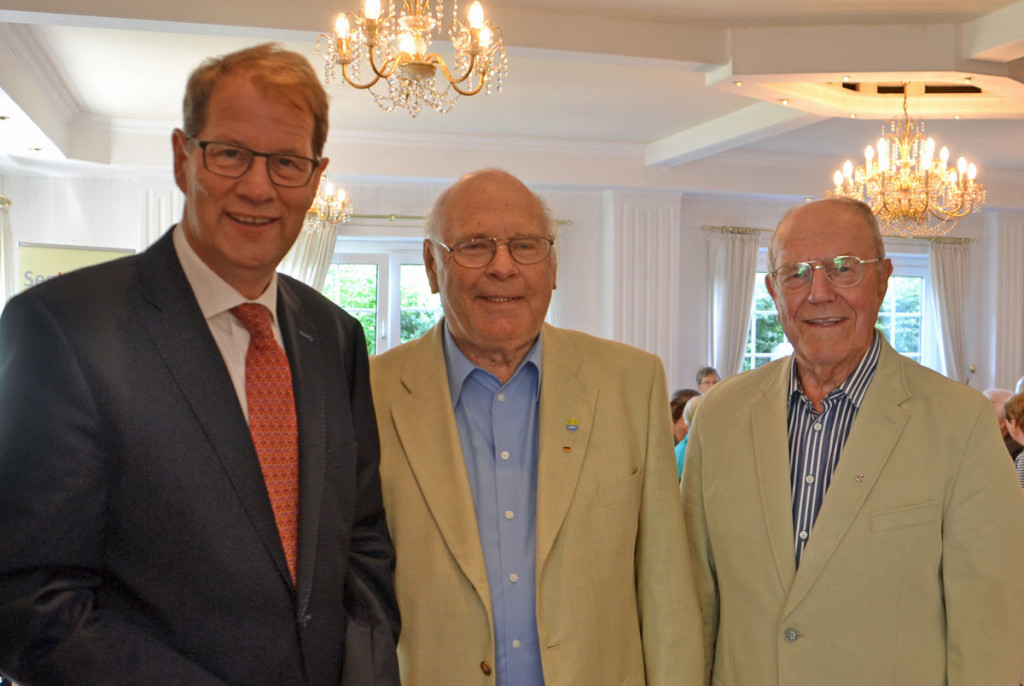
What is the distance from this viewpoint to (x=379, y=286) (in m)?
10.3

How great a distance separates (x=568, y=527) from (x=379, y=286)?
8550 millimetres

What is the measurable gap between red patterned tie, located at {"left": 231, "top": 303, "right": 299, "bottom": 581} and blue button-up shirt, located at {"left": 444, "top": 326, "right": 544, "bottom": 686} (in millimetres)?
499

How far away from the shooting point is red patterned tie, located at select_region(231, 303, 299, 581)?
1.48 meters

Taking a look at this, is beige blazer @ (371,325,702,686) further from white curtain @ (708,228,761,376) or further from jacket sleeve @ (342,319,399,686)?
white curtain @ (708,228,761,376)

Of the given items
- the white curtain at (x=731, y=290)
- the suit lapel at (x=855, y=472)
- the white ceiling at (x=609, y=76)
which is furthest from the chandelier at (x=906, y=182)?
the suit lapel at (x=855, y=472)

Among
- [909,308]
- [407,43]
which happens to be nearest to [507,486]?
[407,43]

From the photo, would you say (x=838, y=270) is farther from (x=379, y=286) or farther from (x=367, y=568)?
(x=379, y=286)

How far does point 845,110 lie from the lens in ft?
23.6

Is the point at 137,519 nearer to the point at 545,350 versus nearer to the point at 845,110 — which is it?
the point at 545,350

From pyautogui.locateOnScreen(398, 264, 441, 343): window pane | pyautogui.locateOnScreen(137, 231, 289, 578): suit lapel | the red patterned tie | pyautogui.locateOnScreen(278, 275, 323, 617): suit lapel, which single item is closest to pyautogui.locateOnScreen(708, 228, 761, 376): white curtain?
pyautogui.locateOnScreen(398, 264, 441, 343): window pane

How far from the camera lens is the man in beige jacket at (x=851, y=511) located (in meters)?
1.88

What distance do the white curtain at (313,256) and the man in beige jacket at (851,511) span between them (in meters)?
7.93

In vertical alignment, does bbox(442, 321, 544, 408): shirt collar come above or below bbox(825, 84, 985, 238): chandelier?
below

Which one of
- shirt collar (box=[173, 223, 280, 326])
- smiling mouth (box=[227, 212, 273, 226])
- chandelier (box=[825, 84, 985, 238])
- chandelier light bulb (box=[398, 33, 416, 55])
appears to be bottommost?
shirt collar (box=[173, 223, 280, 326])
